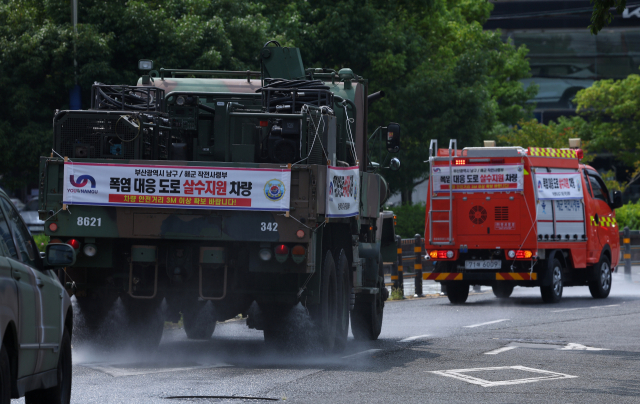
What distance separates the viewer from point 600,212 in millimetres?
21438

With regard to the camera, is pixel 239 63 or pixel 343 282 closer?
pixel 343 282

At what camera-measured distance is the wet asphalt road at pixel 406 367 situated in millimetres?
8703

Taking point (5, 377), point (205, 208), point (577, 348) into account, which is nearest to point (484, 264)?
point (577, 348)

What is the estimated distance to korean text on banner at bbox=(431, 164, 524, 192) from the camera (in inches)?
765

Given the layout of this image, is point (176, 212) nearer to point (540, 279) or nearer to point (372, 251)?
point (372, 251)

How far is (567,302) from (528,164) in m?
2.84

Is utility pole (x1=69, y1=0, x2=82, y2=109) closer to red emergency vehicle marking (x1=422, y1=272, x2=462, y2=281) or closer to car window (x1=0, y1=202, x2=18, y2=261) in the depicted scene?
red emergency vehicle marking (x1=422, y1=272, x2=462, y2=281)

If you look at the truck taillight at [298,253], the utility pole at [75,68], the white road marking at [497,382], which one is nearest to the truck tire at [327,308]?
the truck taillight at [298,253]

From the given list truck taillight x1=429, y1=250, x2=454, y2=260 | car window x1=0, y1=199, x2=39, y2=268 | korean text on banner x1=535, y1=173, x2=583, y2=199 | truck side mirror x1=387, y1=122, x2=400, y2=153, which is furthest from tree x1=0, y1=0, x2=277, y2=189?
car window x1=0, y1=199, x2=39, y2=268

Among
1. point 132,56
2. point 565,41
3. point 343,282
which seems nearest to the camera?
point 343,282

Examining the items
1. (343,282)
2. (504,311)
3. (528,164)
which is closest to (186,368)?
(343,282)

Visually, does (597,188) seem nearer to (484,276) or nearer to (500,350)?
(484,276)

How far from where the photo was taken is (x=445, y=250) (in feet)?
64.8

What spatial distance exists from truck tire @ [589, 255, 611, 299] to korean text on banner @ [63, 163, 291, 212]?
1221cm
